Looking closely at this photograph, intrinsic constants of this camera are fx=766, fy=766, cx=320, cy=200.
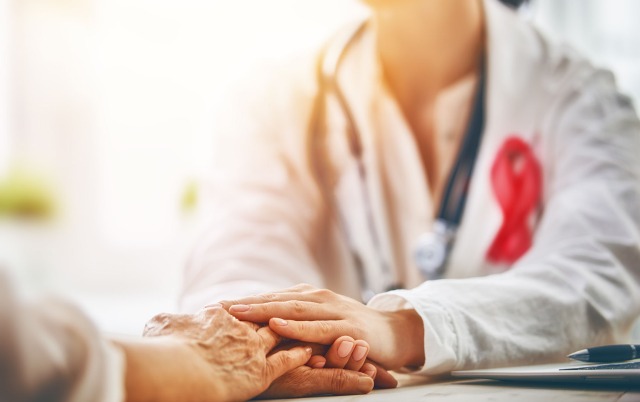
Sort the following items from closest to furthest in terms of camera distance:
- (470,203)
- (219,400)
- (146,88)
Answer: (219,400), (470,203), (146,88)

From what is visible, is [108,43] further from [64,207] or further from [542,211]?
[542,211]

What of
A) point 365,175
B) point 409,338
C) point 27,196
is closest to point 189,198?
point 27,196

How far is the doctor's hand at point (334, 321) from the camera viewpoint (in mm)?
589

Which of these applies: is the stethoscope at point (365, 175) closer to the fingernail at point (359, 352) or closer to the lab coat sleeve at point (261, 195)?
the lab coat sleeve at point (261, 195)

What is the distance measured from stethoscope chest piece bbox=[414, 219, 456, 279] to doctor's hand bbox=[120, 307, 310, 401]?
590mm

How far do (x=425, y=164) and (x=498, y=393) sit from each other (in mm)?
708

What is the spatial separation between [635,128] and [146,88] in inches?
58.5

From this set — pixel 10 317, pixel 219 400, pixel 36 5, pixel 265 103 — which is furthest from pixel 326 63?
pixel 36 5

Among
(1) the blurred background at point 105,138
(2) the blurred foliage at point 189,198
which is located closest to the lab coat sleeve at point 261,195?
(1) the blurred background at point 105,138

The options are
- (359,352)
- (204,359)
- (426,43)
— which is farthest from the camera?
(426,43)

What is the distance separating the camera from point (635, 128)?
113 cm

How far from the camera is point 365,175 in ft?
4.09

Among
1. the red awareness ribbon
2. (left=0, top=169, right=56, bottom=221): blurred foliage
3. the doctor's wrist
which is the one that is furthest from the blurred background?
the doctor's wrist

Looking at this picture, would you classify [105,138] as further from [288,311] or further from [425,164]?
[288,311]
